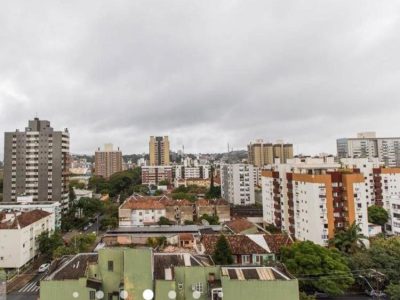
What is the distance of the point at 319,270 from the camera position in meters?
23.5

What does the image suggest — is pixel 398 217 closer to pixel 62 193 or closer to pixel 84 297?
pixel 84 297

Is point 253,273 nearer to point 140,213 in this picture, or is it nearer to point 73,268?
point 73,268

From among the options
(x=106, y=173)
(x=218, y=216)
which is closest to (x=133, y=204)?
(x=218, y=216)

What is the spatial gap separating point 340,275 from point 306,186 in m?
14.8

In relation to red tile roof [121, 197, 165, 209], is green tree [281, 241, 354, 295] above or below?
below

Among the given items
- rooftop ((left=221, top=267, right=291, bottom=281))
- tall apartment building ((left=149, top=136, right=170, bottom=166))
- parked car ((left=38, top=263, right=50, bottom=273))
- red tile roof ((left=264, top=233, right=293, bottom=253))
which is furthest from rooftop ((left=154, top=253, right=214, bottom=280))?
tall apartment building ((left=149, top=136, right=170, bottom=166))

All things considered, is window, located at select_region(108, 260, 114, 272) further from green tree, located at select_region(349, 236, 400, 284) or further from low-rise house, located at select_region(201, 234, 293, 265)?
green tree, located at select_region(349, 236, 400, 284)

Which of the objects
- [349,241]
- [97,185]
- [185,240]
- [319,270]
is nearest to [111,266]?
[319,270]

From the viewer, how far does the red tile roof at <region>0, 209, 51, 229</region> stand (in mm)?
32844

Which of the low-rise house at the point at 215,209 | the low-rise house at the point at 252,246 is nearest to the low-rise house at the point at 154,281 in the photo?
the low-rise house at the point at 252,246

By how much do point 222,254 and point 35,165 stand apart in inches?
1614

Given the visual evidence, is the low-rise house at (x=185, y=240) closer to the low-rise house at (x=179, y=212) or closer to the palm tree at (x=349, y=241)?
the palm tree at (x=349, y=241)

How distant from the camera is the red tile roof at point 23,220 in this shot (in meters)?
32.8

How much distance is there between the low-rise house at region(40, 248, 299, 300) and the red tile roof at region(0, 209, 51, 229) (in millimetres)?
18501
